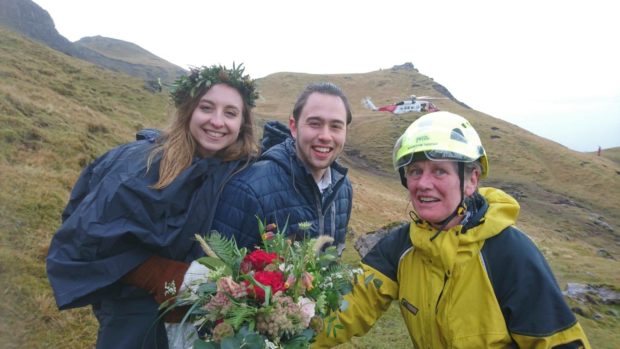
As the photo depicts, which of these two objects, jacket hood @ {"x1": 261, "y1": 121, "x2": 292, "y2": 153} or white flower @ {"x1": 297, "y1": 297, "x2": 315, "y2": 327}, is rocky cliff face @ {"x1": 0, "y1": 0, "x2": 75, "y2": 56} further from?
white flower @ {"x1": 297, "y1": 297, "x2": 315, "y2": 327}

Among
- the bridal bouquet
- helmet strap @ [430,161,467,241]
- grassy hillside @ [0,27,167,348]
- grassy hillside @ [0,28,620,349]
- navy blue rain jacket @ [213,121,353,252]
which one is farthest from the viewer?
grassy hillside @ [0,28,620,349]

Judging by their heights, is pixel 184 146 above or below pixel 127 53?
below

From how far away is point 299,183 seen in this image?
133 inches

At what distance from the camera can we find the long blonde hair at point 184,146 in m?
2.90

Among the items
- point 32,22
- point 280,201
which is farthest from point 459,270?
point 32,22

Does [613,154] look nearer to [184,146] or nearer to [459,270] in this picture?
[459,270]

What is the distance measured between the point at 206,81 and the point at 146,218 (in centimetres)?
125

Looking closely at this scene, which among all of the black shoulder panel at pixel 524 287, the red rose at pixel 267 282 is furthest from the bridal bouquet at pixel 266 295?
the black shoulder panel at pixel 524 287

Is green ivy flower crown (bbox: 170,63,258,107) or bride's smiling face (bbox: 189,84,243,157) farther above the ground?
green ivy flower crown (bbox: 170,63,258,107)

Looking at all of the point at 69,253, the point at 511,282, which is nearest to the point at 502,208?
the point at 511,282

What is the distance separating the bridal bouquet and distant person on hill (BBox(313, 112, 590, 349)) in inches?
18.9

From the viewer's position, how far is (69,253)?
2643 mm

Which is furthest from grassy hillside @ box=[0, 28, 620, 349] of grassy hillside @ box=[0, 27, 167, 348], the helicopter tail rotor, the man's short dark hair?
the helicopter tail rotor

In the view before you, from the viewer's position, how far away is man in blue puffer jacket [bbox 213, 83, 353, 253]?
9.75 ft
